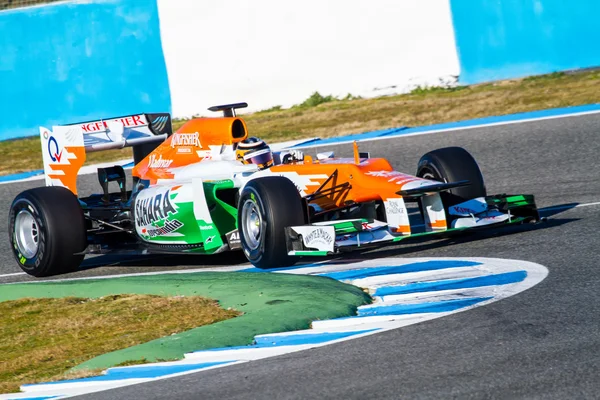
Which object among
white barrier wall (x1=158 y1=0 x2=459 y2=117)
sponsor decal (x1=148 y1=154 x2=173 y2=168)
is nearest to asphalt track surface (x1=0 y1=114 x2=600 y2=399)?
sponsor decal (x1=148 y1=154 x2=173 y2=168)

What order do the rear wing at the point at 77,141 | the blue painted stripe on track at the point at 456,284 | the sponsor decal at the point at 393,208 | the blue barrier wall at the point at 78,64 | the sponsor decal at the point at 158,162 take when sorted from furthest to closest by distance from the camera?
the blue barrier wall at the point at 78,64, the rear wing at the point at 77,141, the sponsor decal at the point at 158,162, the sponsor decal at the point at 393,208, the blue painted stripe on track at the point at 456,284

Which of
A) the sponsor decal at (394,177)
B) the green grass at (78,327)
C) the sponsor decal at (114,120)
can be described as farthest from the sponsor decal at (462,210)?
the sponsor decal at (114,120)

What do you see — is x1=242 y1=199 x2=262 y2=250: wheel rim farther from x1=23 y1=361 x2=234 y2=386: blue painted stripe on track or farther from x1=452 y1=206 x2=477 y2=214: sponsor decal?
x1=23 y1=361 x2=234 y2=386: blue painted stripe on track

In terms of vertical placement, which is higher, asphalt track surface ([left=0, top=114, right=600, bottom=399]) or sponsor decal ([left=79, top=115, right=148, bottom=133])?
sponsor decal ([left=79, top=115, right=148, bottom=133])

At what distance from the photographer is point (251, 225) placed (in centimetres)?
842

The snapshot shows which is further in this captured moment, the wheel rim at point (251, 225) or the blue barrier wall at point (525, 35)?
the blue barrier wall at point (525, 35)

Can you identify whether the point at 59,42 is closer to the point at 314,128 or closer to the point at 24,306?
the point at 314,128

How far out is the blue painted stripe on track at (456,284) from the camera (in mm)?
6656

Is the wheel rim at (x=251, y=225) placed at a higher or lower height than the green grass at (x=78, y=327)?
higher

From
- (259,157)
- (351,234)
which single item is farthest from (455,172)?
(259,157)

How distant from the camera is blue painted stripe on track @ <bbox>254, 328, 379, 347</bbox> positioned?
566cm

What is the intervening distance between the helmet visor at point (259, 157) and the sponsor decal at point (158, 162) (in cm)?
105

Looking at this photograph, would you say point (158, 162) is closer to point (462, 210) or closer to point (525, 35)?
point (462, 210)

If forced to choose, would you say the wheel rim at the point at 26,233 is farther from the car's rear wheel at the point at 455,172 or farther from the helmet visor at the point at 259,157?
the car's rear wheel at the point at 455,172
